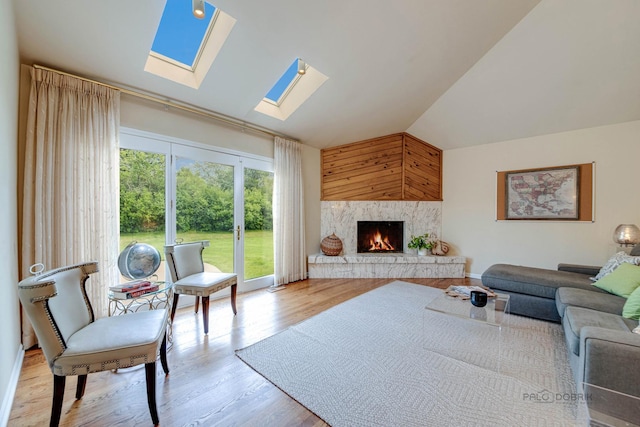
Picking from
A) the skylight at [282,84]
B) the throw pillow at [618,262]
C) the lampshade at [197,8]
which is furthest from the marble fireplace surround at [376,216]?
the lampshade at [197,8]

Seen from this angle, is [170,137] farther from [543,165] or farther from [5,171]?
[543,165]

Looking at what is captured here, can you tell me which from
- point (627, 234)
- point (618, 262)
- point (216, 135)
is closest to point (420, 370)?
point (618, 262)

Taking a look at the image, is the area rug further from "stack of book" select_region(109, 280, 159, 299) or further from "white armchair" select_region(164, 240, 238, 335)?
"stack of book" select_region(109, 280, 159, 299)

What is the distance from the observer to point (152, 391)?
1.47 meters

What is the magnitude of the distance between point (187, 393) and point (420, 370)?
169 centimetres

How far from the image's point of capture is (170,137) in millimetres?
3172

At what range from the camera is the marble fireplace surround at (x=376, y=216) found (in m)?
5.29

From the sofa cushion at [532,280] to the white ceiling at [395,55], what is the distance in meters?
2.53

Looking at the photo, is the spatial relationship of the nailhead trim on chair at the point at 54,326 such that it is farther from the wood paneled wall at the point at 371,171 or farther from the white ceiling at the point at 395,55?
the wood paneled wall at the point at 371,171

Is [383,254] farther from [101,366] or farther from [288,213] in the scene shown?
[101,366]

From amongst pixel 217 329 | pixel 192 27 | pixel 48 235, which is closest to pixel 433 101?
pixel 192 27

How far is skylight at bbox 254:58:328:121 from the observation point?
3.50 meters

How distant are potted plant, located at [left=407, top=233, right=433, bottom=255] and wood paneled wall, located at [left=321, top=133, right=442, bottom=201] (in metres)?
0.82

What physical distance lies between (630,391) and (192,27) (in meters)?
4.46
